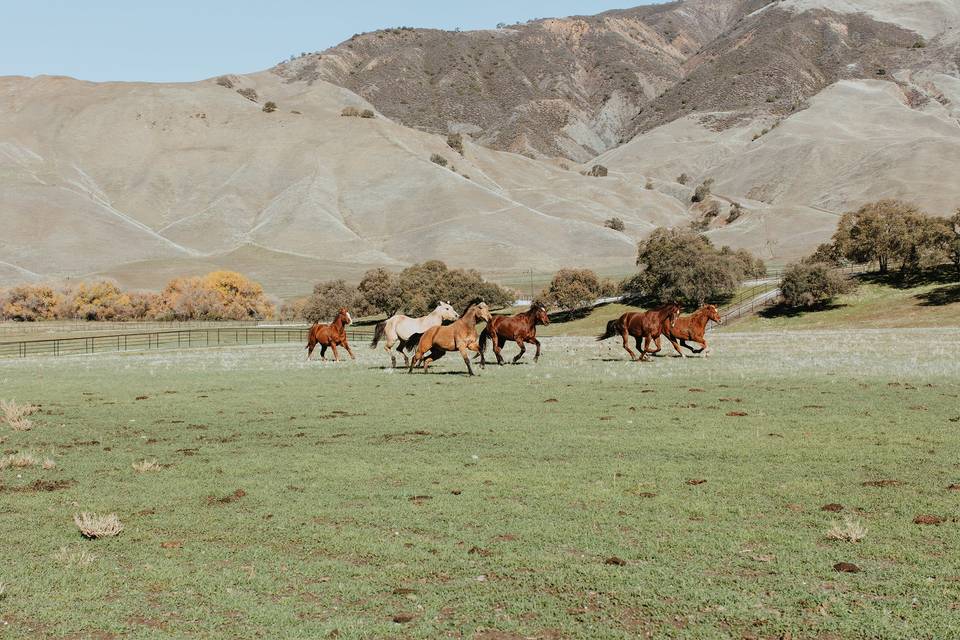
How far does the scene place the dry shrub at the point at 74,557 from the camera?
26.6ft

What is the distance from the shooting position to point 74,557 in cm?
823

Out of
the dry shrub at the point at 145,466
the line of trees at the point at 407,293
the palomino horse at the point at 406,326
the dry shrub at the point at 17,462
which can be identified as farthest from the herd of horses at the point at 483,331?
the line of trees at the point at 407,293

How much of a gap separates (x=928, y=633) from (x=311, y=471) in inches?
354

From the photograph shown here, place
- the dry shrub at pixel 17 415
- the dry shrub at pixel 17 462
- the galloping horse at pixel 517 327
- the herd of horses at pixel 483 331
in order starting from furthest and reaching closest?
1. the galloping horse at pixel 517 327
2. the herd of horses at pixel 483 331
3. the dry shrub at pixel 17 415
4. the dry shrub at pixel 17 462

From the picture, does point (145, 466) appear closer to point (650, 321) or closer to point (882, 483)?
point (882, 483)


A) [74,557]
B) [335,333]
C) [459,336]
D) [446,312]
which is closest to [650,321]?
[446,312]

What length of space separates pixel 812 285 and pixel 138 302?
94619mm

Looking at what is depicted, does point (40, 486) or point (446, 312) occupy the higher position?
point (446, 312)

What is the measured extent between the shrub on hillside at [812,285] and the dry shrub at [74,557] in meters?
75.2

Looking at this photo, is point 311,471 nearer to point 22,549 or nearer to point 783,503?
point 22,549

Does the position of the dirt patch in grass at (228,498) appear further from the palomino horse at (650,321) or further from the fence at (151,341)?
the fence at (151,341)

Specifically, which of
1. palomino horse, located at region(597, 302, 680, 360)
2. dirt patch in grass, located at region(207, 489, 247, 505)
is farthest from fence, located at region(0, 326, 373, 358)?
dirt patch in grass, located at region(207, 489, 247, 505)

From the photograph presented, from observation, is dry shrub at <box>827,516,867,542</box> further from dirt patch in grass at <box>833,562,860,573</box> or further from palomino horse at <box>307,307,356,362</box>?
palomino horse at <box>307,307,356,362</box>

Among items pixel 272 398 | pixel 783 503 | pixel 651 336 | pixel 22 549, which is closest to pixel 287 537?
pixel 22 549
